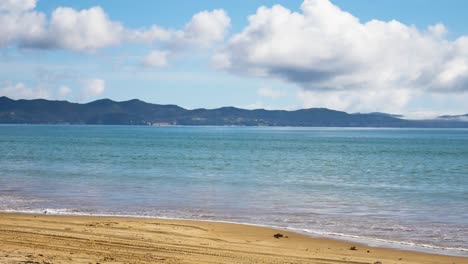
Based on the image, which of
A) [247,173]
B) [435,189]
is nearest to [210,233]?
[435,189]

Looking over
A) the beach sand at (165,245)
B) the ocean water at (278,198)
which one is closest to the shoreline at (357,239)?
the ocean water at (278,198)

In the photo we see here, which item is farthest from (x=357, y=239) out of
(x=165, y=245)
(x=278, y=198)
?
(x=278, y=198)

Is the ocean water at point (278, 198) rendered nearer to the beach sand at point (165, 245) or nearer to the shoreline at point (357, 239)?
the shoreline at point (357, 239)

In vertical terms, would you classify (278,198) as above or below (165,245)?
below

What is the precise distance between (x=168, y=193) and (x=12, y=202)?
935 centimetres

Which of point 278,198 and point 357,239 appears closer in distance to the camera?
point 357,239

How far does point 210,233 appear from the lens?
2020cm

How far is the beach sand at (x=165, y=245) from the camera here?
47.8ft

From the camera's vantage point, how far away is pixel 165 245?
16.7 meters

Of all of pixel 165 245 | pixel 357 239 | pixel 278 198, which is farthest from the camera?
pixel 278 198

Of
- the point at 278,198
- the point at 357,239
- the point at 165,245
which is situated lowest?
the point at 278,198

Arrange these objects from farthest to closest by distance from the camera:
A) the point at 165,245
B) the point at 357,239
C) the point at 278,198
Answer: the point at 278,198 < the point at 357,239 < the point at 165,245

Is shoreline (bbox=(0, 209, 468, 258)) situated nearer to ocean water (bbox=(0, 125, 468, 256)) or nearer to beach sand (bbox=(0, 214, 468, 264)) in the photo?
ocean water (bbox=(0, 125, 468, 256))

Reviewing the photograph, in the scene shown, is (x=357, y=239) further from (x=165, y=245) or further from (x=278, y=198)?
(x=278, y=198)
